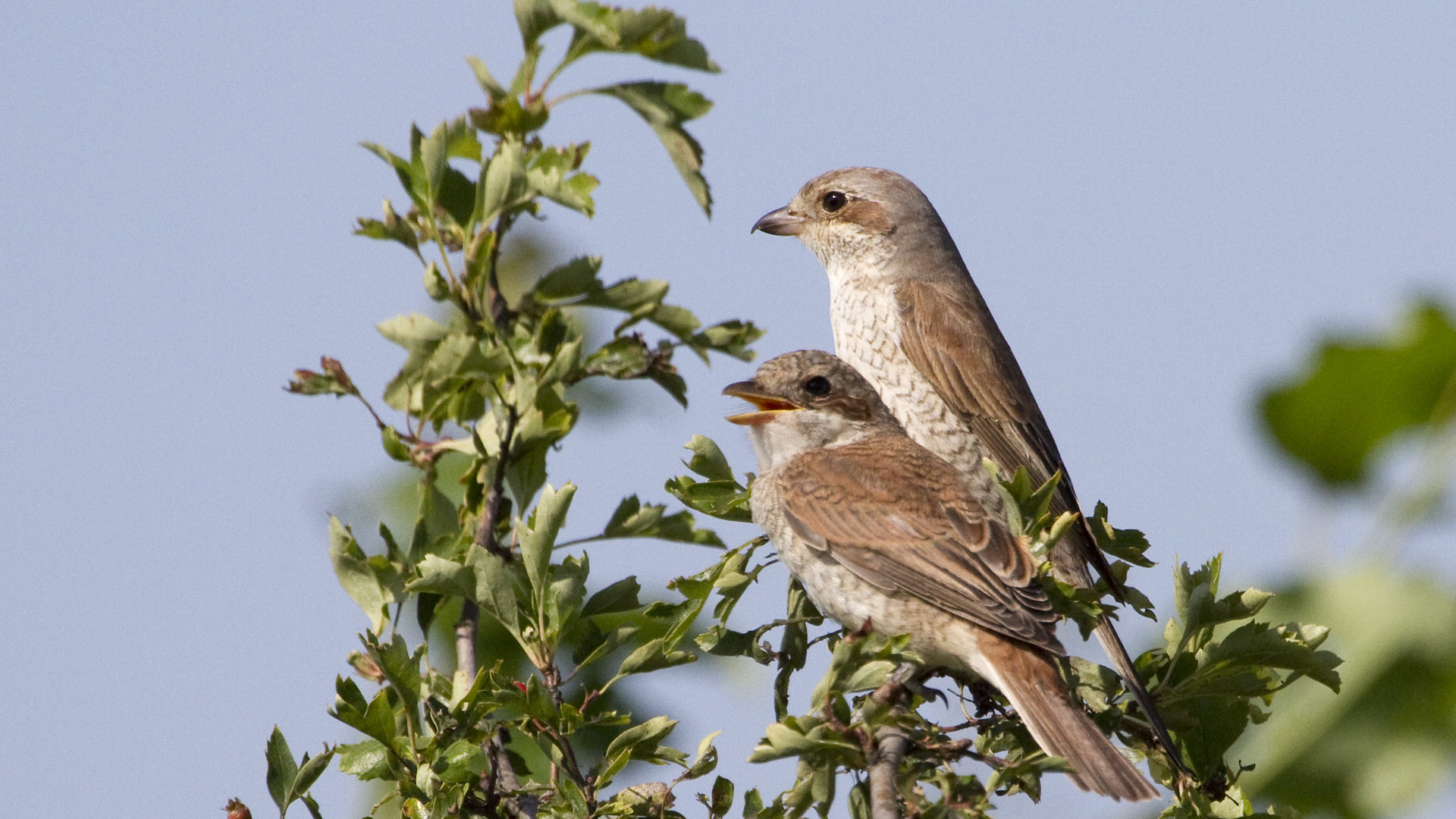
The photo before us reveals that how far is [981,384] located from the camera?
5738 millimetres

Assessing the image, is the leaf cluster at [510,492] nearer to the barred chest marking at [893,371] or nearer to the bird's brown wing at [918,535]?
the bird's brown wing at [918,535]

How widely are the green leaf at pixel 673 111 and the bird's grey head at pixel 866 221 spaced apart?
2684mm

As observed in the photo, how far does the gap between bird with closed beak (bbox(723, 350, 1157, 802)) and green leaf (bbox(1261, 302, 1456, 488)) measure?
7.30 feet

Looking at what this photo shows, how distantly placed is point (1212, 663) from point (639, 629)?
133cm

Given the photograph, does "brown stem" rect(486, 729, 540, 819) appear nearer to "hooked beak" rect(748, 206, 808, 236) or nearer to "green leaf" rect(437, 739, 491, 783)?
"green leaf" rect(437, 739, 491, 783)

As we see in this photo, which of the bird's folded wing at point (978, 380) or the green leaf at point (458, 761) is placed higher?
the bird's folded wing at point (978, 380)

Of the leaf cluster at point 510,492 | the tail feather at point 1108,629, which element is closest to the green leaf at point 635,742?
the leaf cluster at point 510,492

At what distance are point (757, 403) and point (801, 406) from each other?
0.15 metres

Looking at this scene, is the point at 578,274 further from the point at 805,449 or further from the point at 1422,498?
the point at 1422,498

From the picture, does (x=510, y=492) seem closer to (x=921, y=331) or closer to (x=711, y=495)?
(x=711, y=495)

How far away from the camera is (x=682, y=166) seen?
11.8ft

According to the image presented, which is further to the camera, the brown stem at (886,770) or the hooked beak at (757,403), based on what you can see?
the hooked beak at (757,403)

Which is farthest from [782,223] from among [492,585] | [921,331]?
[492,585]

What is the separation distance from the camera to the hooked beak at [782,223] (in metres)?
6.44
